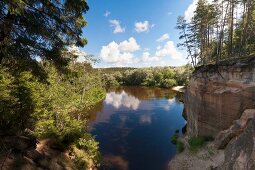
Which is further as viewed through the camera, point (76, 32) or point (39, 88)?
point (39, 88)

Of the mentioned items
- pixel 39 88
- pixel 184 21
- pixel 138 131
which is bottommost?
pixel 138 131

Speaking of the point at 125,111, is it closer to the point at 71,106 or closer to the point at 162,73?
the point at 71,106

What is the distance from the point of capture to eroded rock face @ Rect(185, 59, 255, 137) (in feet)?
47.3

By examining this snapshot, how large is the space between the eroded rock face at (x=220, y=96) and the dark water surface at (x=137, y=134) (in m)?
4.47

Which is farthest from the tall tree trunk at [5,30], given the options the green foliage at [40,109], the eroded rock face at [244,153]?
the eroded rock face at [244,153]

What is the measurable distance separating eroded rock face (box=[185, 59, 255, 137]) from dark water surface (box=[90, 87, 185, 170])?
4472 millimetres

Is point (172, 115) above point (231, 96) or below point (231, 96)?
below

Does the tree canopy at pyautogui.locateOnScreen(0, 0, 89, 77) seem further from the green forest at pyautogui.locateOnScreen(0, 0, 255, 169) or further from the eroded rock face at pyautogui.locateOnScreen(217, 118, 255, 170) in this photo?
the eroded rock face at pyautogui.locateOnScreen(217, 118, 255, 170)

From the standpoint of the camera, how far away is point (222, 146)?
14.9m

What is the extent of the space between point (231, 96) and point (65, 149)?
1296 cm

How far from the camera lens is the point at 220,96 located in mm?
16359

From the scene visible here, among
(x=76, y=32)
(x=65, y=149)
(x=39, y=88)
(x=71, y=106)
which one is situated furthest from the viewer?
(x=71, y=106)

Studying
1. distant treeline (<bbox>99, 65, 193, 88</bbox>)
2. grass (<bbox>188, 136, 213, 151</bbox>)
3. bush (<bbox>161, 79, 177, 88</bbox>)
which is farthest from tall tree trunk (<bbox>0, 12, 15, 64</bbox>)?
bush (<bbox>161, 79, 177, 88</bbox>)

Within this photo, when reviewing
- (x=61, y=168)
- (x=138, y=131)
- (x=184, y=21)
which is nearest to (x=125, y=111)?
(x=138, y=131)
